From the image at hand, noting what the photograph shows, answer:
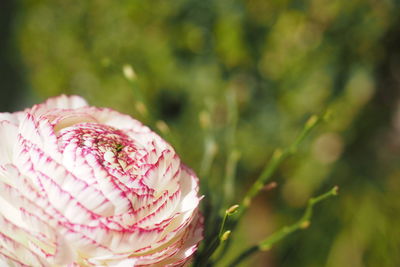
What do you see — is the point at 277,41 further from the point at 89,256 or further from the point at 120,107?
the point at 89,256

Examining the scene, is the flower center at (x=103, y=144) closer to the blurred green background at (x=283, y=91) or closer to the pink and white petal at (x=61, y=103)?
the pink and white petal at (x=61, y=103)

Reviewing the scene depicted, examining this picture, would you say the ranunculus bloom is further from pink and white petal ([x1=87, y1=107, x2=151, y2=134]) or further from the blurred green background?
the blurred green background

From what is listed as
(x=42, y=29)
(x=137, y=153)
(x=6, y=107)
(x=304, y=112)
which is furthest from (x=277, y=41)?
(x=6, y=107)

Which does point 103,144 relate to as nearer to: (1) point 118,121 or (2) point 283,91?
(1) point 118,121

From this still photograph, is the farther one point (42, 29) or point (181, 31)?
point (42, 29)

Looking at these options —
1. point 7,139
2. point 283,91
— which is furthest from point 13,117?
point 283,91
